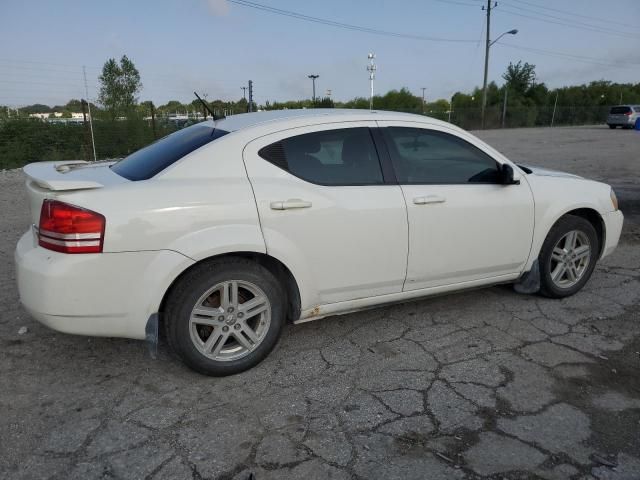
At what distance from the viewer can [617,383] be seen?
2.98 m

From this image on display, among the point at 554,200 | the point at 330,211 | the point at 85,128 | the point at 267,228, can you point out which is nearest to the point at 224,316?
the point at 267,228

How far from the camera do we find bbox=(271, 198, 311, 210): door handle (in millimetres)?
2977

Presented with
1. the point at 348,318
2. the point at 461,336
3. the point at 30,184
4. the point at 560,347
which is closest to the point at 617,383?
the point at 560,347

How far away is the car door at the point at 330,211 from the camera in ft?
9.92

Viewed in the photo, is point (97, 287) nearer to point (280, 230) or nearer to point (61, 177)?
point (61, 177)

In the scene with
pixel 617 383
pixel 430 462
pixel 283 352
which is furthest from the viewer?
pixel 283 352

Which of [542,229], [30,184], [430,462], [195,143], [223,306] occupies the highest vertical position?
[195,143]

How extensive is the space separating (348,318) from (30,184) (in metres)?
2.41

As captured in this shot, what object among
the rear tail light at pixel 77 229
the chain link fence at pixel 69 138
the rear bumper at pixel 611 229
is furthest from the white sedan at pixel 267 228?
the chain link fence at pixel 69 138

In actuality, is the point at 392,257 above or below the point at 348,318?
above

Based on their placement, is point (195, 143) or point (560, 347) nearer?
point (195, 143)

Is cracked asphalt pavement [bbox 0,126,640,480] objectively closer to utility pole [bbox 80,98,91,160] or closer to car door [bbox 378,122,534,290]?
car door [bbox 378,122,534,290]

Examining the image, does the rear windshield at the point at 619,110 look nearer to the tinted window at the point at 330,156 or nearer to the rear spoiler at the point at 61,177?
the tinted window at the point at 330,156

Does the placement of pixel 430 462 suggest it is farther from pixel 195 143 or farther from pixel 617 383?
A: pixel 195 143
